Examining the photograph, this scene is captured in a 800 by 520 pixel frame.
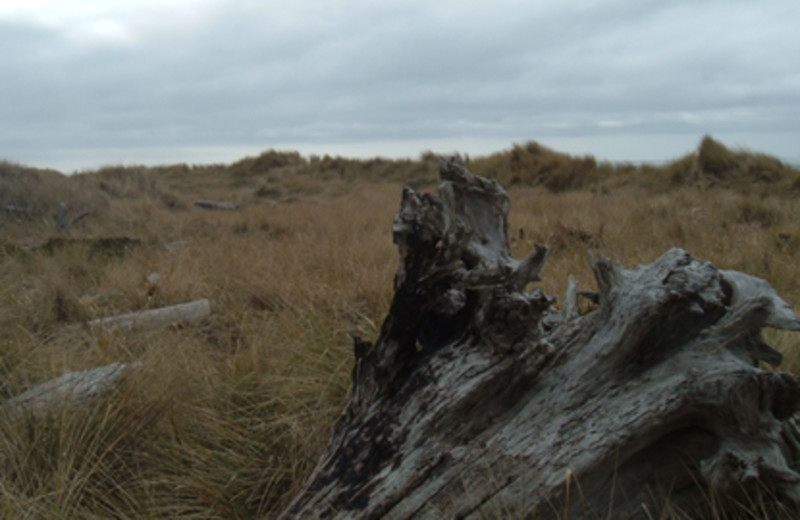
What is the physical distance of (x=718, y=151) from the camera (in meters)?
11.8

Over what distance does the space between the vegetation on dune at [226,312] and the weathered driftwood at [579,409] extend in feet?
2.11

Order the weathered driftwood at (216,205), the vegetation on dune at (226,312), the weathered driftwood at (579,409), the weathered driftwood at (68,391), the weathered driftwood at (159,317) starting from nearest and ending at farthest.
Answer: the weathered driftwood at (579,409) → the vegetation on dune at (226,312) → the weathered driftwood at (68,391) → the weathered driftwood at (159,317) → the weathered driftwood at (216,205)

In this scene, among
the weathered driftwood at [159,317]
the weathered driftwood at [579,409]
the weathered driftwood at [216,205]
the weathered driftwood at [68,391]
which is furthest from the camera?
the weathered driftwood at [216,205]

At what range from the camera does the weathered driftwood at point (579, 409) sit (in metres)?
1.71

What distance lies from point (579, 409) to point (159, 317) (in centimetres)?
347

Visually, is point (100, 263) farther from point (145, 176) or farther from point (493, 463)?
point (145, 176)

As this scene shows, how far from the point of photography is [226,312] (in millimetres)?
4547

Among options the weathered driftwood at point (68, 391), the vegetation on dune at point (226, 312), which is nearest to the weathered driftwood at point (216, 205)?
the vegetation on dune at point (226, 312)

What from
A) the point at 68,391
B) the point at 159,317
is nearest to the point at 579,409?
the point at 68,391

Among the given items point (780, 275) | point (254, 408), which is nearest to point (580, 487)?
point (254, 408)

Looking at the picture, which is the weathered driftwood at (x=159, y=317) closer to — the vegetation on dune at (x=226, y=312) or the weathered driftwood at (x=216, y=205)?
the vegetation on dune at (x=226, y=312)

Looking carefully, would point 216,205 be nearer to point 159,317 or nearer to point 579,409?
point 159,317

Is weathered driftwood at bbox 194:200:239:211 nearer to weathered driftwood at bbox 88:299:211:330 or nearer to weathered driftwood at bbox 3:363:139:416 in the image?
weathered driftwood at bbox 88:299:211:330

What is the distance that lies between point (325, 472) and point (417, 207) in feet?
3.10
